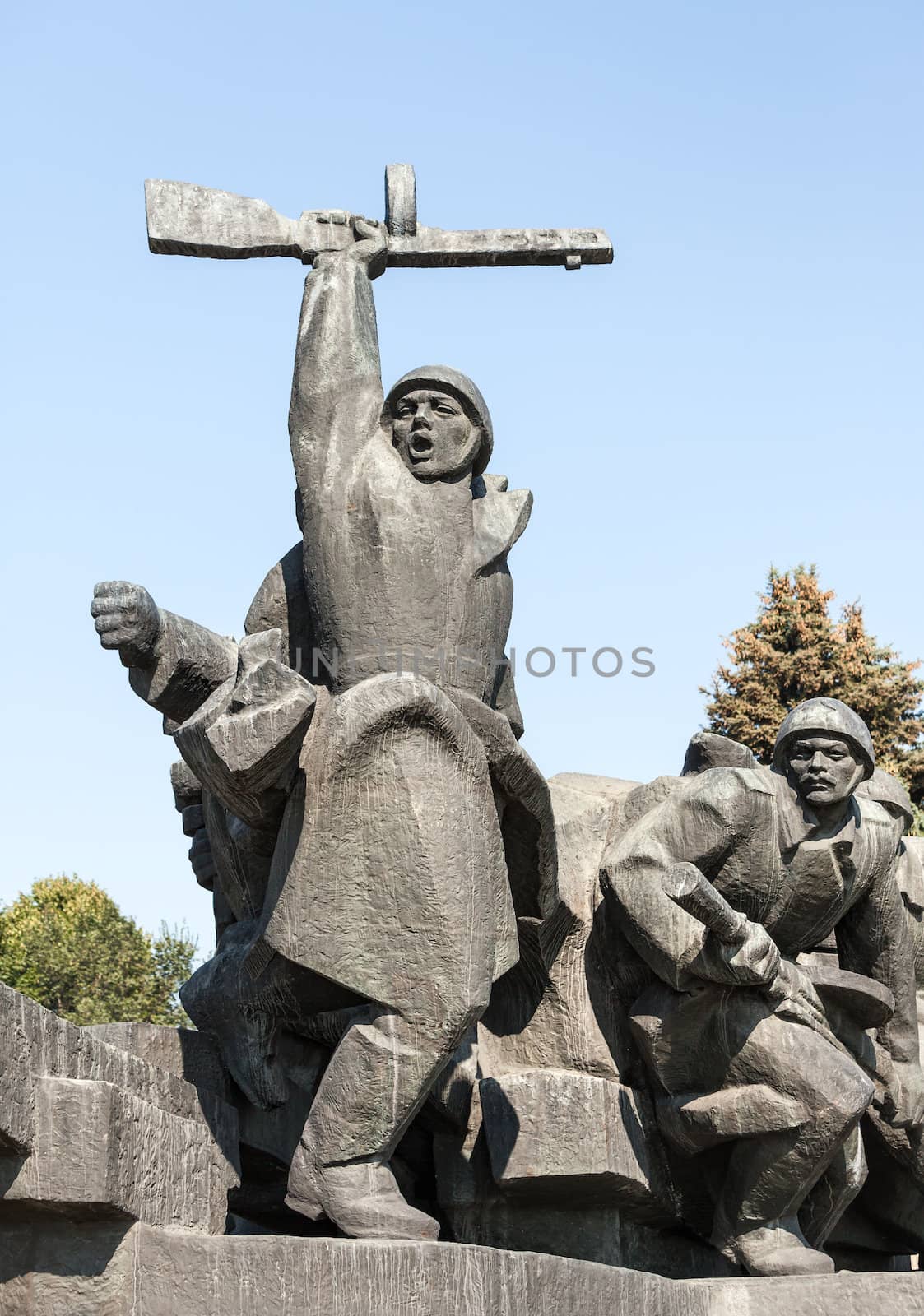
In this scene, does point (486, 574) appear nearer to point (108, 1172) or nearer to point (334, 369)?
point (334, 369)

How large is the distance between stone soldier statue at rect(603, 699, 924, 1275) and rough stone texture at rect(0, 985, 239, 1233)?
183 centimetres

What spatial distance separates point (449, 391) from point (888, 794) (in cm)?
248

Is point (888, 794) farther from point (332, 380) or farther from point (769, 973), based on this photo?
point (332, 380)

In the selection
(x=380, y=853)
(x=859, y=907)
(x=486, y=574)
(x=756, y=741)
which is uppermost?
(x=486, y=574)

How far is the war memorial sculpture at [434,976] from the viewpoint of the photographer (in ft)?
18.1

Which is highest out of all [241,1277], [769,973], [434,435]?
[434,435]

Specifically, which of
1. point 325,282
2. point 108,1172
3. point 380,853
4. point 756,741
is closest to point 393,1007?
point 380,853

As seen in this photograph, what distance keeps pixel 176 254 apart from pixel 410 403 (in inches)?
37.4

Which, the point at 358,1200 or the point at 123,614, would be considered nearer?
the point at 358,1200

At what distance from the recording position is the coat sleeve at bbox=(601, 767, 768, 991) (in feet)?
22.4

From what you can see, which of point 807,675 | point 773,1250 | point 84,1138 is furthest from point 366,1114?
point 807,675

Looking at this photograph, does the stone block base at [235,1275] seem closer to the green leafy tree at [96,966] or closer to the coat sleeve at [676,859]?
the coat sleeve at [676,859]

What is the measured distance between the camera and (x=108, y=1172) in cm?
539

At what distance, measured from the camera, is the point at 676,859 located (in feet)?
23.1
